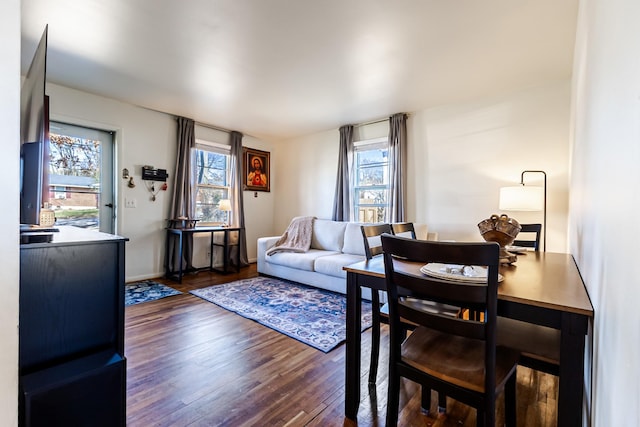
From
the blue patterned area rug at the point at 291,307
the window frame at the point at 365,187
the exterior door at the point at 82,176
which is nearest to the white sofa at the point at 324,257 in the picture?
the blue patterned area rug at the point at 291,307

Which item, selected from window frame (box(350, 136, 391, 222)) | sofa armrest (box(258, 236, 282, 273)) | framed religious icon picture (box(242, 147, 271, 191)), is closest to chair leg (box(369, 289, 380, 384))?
window frame (box(350, 136, 391, 222))

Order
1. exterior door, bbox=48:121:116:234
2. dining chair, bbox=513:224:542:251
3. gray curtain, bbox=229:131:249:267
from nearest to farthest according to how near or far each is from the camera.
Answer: dining chair, bbox=513:224:542:251 → exterior door, bbox=48:121:116:234 → gray curtain, bbox=229:131:249:267

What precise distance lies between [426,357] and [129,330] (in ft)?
7.85

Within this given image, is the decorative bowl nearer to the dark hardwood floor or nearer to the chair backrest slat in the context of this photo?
the chair backrest slat

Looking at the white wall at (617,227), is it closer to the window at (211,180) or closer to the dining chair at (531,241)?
the dining chair at (531,241)

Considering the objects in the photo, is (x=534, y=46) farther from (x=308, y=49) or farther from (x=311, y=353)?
(x=311, y=353)

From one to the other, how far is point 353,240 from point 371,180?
109cm

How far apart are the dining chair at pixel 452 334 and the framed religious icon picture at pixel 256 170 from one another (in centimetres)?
441

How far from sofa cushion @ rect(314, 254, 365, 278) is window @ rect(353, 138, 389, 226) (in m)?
1.08

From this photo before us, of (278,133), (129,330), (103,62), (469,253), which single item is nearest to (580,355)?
(469,253)

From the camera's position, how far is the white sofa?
3.47 metres

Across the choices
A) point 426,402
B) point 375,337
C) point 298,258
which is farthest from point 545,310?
point 298,258

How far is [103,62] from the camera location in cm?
268

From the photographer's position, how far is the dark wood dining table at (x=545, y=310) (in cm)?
91
